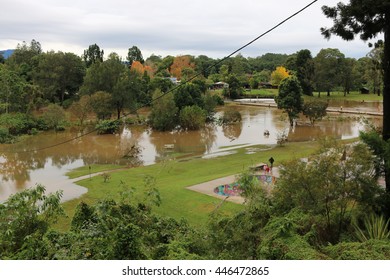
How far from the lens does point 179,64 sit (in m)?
77.5

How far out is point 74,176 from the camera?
20703 mm


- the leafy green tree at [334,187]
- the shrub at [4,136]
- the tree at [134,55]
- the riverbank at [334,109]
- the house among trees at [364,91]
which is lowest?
the shrub at [4,136]

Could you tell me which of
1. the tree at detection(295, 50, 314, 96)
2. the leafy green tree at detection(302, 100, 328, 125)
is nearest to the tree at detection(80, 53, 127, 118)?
the leafy green tree at detection(302, 100, 328, 125)

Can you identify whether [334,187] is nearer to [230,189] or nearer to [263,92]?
[230,189]

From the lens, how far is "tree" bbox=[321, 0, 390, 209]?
28.3 ft

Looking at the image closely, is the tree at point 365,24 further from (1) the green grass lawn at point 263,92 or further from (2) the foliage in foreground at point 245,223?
(1) the green grass lawn at point 263,92

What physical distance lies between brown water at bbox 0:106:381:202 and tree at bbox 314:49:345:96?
15.1m

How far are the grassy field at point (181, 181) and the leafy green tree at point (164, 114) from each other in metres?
10.5

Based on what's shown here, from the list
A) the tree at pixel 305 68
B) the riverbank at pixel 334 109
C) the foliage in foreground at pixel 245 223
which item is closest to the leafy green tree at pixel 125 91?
the riverbank at pixel 334 109

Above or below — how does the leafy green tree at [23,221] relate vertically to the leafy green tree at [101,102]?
below

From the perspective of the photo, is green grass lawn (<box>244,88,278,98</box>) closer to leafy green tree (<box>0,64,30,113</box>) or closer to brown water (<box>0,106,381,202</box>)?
brown water (<box>0,106,381,202</box>)

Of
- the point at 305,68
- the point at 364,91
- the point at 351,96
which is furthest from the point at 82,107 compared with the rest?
the point at 364,91

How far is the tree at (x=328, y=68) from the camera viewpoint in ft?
175

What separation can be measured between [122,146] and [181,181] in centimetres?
1217
